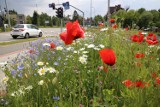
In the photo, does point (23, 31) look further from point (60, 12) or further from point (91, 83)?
point (91, 83)

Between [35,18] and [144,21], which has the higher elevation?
[35,18]

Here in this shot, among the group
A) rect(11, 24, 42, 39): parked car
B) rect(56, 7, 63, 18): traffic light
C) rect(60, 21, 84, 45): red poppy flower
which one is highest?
rect(56, 7, 63, 18): traffic light

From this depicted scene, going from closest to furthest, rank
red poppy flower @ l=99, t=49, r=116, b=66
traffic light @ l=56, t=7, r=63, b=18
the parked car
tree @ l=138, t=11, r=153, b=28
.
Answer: red poppy flower @ l=99, t=49, r=116, b=66
traffic light @ l=56, t=7, r=63, b=18
the parked car
tree @ l=138, t=11, r=153, b=28

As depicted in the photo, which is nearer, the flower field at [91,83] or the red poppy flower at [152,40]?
the flower field at [91,83]

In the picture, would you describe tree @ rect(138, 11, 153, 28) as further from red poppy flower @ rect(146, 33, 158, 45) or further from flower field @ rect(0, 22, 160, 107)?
flower field @ rect(0, 22, 160, 107)

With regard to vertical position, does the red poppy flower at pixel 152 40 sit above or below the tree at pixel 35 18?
below

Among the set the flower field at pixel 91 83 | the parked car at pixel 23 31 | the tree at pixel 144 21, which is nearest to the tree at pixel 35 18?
the tree at pixel 144 21

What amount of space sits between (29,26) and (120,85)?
24.1 meters

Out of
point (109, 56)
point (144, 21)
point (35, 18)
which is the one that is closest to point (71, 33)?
point (109, 56)

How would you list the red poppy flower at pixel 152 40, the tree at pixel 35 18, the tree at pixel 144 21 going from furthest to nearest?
the tree at pixel 35 18, the tree at pixel 144 21, the red poppy flower at pixel 152 40

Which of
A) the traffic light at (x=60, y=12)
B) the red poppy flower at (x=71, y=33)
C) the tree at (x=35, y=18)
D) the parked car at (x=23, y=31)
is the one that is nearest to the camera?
the red poppy flower at (x=71, y=33)

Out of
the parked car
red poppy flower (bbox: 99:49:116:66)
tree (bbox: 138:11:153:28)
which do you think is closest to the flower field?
red poppy flower (bbox: 99:49:116:66)

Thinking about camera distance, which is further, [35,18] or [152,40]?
[35,18]

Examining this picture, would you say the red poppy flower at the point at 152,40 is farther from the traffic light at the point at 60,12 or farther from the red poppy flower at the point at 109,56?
the traffic light at the point at 60,12
